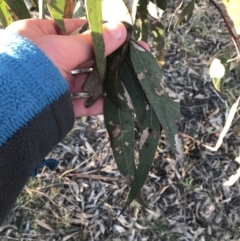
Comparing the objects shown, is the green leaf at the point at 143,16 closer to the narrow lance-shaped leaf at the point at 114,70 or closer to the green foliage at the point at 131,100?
the green foliage at the point at 131,100

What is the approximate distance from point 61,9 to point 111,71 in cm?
15

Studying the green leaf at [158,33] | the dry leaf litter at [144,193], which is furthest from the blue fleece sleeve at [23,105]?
the dry leaf litter at [144,193]

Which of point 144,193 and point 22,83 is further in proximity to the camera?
point 144,193

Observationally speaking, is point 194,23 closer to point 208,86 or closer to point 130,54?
point 208,86

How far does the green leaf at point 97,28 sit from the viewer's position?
76cm

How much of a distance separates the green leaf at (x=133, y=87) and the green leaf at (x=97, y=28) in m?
0.12

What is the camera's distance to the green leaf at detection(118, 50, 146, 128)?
98 centimetres

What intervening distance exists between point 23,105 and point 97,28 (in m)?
0.18

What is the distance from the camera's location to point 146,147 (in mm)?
1000

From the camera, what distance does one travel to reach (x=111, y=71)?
0.92 m

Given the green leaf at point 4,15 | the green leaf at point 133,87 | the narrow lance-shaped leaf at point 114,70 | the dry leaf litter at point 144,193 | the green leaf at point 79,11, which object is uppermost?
the green leaf at point 4,15

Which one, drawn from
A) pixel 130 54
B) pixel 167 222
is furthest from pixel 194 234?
pixel 130 54

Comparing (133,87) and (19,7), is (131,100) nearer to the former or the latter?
(133,87)

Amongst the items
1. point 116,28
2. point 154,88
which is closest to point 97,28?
point 116,28
